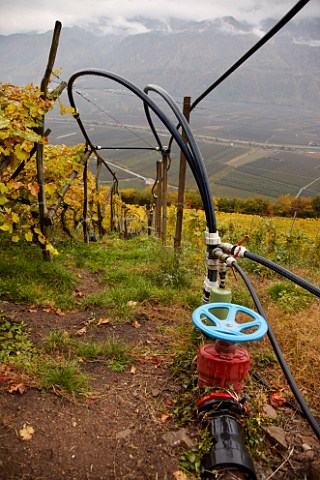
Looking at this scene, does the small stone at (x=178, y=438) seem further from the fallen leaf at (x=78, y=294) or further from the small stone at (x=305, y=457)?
the fallen leaf at (x=78, y=294)

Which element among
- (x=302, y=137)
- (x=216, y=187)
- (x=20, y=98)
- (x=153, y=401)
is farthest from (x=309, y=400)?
(x=302, y=137)

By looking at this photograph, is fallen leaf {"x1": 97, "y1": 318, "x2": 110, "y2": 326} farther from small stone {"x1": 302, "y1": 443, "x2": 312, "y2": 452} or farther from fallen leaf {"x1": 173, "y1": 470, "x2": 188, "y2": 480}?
small stone {"x1": 302, "y1": 443, "x2": 312, "y2": 452}

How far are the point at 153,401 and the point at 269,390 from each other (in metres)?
0.89

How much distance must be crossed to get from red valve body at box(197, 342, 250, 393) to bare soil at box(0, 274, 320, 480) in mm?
340

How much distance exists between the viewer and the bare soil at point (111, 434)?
67.2 inches

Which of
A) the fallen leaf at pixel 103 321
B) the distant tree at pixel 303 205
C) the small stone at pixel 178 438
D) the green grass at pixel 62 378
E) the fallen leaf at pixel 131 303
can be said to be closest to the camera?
the small stone at pixel 178 438

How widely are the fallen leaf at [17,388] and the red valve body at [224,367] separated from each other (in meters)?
1.20

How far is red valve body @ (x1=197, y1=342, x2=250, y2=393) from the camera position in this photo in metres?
1.96

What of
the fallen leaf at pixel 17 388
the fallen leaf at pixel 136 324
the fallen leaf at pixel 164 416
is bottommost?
the fallen leaf at pixel 136 324

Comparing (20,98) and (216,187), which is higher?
(20,98)

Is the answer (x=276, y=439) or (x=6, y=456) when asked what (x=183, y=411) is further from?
(x=6, y=456)

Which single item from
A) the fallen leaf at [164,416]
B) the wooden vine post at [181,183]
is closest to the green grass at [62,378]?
the fallen leaf at [164,416]

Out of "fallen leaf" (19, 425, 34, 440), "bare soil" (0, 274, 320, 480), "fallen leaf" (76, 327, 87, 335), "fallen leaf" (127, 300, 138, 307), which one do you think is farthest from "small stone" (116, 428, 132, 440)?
"fallen leaf" (127, 300, 138, 307)

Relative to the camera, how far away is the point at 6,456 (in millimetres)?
1683
